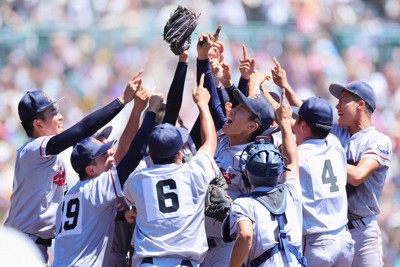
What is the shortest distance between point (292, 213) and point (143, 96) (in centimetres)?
140

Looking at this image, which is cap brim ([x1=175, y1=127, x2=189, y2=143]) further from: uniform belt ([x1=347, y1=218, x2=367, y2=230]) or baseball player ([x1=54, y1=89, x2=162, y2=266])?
uniform belt ([x1=347, y1=218, x2=367, y2=230])

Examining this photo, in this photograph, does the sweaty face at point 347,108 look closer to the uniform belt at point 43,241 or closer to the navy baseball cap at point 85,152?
the navy baseball cap at point 85,152

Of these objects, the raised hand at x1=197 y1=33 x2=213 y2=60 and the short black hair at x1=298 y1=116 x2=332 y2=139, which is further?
the raised hand at x1=197 y1=33 x2=213 y2=60

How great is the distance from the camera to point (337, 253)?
24.0 ft

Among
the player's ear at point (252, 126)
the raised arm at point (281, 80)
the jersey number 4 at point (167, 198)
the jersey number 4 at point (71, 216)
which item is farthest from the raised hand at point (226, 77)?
the jersey number 4 at point (71, 216)

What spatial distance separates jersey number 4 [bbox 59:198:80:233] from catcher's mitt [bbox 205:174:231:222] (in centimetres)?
88

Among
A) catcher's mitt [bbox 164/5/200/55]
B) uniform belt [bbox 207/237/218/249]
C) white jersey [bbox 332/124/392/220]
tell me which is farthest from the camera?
white jersey [bbox 332/124/392/220]

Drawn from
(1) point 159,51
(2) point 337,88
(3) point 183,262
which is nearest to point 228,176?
(3) point 183,262

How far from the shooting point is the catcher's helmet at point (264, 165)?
6.52 metres

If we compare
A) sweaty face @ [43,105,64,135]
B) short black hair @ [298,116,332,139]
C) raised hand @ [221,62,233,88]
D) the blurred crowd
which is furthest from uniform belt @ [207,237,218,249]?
the blurred crowd

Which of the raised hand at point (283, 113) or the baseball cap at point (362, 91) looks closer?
the raised hand at point (283, 113)

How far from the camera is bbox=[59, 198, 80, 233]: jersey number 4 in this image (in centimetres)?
698

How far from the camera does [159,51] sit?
1512 cm

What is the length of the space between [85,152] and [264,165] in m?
1.33
